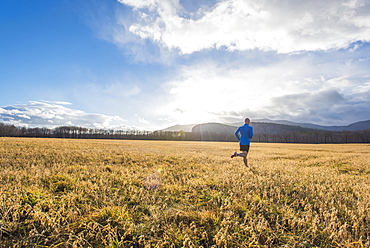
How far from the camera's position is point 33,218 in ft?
12.0

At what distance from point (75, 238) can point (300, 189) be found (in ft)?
23.1

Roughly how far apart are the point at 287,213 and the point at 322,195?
8.26 feet

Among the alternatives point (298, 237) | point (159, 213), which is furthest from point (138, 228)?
point (298, 237)

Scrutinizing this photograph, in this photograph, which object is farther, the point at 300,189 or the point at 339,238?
the point at 300,189

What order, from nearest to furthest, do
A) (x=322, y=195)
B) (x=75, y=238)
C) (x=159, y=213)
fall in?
(x=75, y=238)
(x=159, y=213)
(x=322, y=195)

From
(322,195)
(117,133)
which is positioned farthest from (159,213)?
(117,133)

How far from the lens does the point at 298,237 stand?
129 inches

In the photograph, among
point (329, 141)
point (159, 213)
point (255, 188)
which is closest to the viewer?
point (159, 213)

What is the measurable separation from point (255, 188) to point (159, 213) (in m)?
3.97

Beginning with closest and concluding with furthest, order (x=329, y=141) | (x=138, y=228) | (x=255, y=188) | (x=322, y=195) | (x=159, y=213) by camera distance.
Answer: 1. (x=138, y=228)
2. (x=159, y=213)
3. (x=322, y=195)
4. (x=255, y=188)
5. (x=329, y=141)

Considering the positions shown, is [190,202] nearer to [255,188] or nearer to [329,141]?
[255,188]

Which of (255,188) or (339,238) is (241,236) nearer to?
(339,238)

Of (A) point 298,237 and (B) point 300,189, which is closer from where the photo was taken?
(A) point 298,237

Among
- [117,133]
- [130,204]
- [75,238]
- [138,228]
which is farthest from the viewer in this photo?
[117,133]
